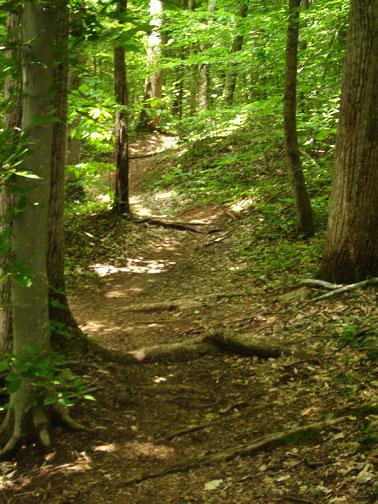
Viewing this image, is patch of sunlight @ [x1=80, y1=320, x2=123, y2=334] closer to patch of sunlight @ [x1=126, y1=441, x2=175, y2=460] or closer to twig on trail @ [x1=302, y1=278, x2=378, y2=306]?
twig on trail @ [x1=302, y1=278, x2=378, y2=306]

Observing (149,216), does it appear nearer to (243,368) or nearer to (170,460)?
(243,368)

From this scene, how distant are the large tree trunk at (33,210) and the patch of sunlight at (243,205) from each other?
890 cm

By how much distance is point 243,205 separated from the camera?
13.1 m

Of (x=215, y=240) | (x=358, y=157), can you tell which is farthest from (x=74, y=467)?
(x=215, y=240)

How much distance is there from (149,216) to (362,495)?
11082mm

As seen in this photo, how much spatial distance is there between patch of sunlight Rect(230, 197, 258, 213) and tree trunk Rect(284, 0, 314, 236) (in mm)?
2772

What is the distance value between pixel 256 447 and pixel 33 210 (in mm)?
2542

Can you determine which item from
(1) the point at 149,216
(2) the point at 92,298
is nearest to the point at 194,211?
(1) the point at 149,216

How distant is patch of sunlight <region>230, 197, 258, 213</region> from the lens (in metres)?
12.9

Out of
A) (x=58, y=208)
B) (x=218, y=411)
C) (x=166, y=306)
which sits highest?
(x=58, y=208)

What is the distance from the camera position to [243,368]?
6.09 meters

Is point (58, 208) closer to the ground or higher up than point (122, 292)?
higher up

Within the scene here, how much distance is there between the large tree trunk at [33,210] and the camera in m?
3.67

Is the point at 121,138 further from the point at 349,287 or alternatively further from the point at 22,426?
the point at 22,426
